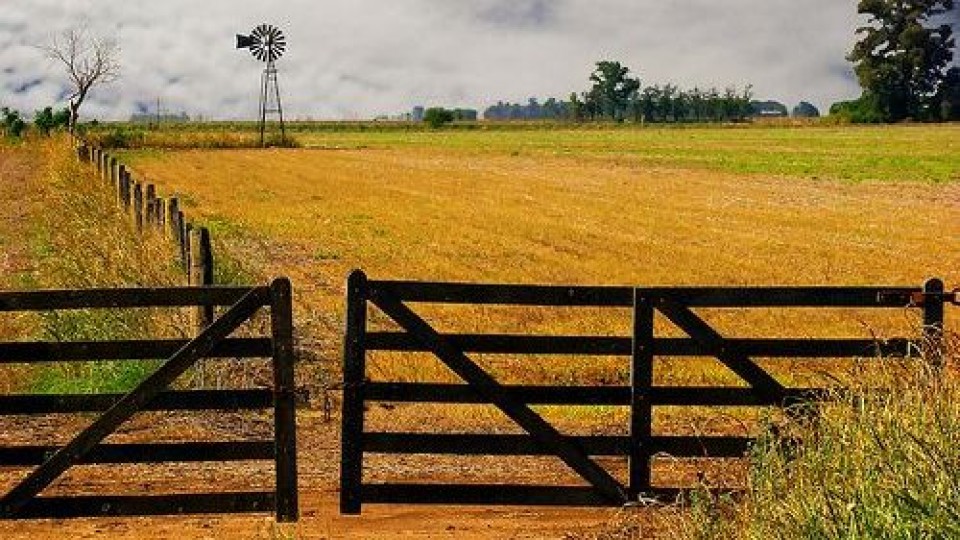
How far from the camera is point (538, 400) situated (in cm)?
763

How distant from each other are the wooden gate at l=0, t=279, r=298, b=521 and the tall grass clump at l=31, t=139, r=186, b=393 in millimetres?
3147

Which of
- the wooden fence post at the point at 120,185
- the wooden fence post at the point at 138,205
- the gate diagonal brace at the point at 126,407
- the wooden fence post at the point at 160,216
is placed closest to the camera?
the gate diagonal brace at the point at 126,407

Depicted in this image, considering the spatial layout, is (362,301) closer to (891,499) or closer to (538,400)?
(538,400)

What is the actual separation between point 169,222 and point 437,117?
144997mm

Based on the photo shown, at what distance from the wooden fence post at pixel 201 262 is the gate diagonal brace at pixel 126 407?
3.20m

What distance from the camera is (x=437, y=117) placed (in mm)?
158375

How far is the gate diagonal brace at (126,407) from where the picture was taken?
7137 mm

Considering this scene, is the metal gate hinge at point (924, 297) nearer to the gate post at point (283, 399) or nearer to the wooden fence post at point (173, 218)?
the gate post at point (283, 399)

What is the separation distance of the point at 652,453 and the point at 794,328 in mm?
8230

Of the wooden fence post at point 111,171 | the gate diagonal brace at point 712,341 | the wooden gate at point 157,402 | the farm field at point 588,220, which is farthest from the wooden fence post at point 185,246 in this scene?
the wooden fence post at point 111,171

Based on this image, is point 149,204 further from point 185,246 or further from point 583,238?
point 583,238

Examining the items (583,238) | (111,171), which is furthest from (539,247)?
(111,171)

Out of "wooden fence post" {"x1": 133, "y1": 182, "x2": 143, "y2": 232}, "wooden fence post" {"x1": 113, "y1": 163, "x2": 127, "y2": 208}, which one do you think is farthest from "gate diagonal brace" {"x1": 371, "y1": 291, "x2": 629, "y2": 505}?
"wooden fence post" {"x1": 113, "y1": 163, "x2": 127, "y2": 208}

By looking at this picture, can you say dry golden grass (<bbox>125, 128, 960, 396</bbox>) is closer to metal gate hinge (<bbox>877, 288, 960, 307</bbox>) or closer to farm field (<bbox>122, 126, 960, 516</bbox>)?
farm field (<bbox>122, 126, 960, 516</bbox>)
